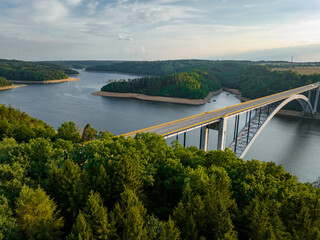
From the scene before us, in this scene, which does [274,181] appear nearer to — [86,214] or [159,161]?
[159,161]

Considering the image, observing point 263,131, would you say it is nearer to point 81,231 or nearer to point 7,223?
point 81,231

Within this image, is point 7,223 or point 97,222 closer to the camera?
point 97,222

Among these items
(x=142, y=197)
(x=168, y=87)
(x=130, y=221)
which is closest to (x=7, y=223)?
(x=130, y=221)

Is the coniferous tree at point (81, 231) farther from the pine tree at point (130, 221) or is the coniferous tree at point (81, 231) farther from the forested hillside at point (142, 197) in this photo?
the pine tree at point (130, 221)

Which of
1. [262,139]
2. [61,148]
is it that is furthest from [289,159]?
[61,148]

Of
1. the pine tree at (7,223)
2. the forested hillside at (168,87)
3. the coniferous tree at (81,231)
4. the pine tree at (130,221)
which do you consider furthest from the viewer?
the forested hillside at (168,87)

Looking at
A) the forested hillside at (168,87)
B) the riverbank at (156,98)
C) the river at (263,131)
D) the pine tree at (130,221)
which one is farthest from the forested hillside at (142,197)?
the forested hillside at (168,87)
